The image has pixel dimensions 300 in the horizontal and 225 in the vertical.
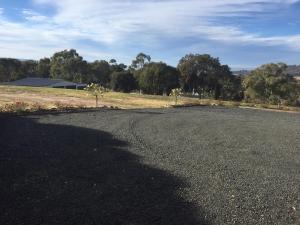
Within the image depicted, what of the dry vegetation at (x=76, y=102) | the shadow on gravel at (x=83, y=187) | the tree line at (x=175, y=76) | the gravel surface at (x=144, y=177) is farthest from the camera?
the tree line at (x=175, y=76)

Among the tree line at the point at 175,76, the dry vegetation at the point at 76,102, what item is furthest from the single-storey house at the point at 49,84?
the dry vegetation at the point at 76,102

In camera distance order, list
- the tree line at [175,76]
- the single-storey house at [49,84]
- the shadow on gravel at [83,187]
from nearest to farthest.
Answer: the shadow on gravel at [83,187] < the tree line at [175,76] < the single-storey house at [49,84]

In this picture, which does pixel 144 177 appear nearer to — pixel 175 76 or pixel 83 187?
pixel 83 187

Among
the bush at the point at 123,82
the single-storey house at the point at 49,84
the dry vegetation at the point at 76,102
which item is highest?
the bush at the point at 123,82

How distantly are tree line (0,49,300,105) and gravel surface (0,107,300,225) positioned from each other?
41.7m

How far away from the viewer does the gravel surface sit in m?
9.99

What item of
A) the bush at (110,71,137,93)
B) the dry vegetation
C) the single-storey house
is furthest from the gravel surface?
the single-storey house

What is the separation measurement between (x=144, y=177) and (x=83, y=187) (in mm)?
2301

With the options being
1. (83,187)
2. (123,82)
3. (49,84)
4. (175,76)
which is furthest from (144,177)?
(49,84)

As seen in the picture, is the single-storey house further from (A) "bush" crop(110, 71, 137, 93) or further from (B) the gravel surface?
(B) the gravel surface

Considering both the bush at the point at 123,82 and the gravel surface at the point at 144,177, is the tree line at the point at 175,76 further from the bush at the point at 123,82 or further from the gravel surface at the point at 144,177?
the gravel surface at the point at 144,177

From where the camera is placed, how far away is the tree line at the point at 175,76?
65.9 m

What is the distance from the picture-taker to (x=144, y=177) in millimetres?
13680

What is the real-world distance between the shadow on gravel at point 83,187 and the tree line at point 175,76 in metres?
50.3
